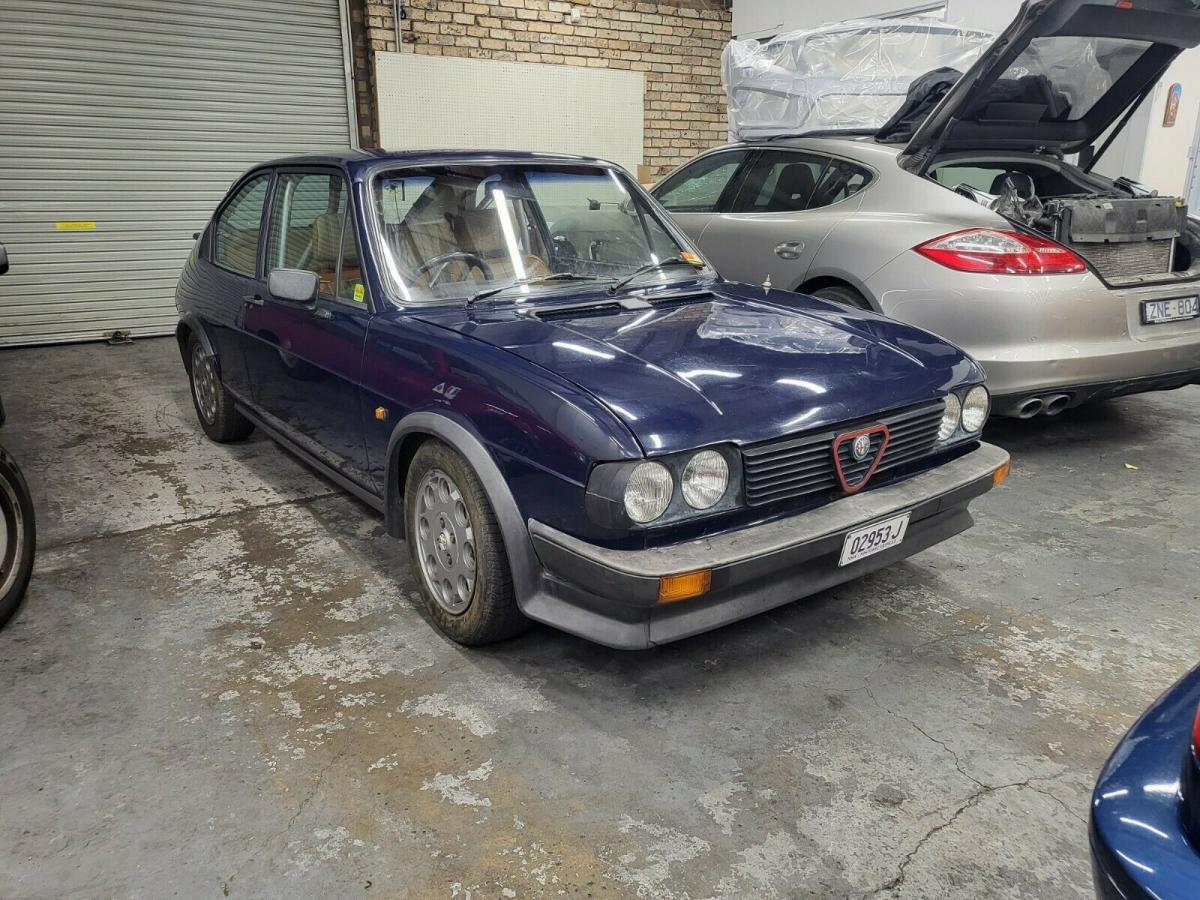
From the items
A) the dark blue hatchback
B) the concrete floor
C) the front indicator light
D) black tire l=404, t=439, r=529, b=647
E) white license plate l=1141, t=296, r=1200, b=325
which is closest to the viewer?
the concrete floor

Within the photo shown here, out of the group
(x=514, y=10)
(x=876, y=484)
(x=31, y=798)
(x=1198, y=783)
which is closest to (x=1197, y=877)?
(x=1198, y=783)

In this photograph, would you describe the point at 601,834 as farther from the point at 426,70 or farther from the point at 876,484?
the point at 426,70

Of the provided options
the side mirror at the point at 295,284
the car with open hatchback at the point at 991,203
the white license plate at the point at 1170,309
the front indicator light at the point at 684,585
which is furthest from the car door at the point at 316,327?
the white license plate at the point at 1170,309

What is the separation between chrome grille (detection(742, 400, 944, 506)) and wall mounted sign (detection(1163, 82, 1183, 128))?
9045 mm

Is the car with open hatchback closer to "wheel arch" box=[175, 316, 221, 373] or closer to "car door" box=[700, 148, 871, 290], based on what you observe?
"car door" box=[700, 148, 871, 290]

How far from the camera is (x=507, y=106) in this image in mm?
8859

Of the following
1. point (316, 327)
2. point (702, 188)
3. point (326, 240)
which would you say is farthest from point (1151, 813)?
point (702, 188)

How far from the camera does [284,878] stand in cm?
187

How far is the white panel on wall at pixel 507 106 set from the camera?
8320 mm

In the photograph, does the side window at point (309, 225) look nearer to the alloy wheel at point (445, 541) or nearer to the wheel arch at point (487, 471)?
the wheel arch at point (487, 471)

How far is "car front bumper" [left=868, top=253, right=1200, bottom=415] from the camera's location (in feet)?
12.8

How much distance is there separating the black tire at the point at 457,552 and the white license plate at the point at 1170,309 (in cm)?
343

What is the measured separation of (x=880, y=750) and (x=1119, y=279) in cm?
305

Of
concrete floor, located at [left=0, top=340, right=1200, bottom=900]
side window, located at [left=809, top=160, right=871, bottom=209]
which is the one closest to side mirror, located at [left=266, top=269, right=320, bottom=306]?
concrete floor, located at [left=0, top=340, right=1200, bottom=900]
